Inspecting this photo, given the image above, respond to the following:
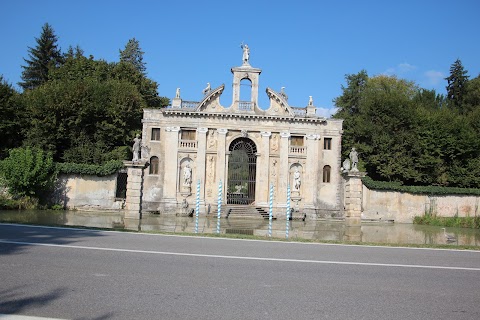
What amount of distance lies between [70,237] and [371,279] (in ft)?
27.2

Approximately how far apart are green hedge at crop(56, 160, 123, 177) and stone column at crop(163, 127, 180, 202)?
390 centimetres

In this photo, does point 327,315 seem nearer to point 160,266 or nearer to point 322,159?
point 160,266

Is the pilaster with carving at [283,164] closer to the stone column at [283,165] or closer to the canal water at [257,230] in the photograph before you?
the stone column at [283,165]

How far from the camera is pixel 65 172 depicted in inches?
1284

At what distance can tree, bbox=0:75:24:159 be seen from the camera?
3444 cm

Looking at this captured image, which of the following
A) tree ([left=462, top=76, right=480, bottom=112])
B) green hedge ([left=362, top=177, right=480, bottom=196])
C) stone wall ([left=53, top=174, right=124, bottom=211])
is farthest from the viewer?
tree ([left=462, top=76, right=480, bottom=112])

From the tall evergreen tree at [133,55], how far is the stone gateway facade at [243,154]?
27.8 meters

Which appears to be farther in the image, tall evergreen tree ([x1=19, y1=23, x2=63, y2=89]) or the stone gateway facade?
tall evergreen tree ([x1=19, y1=23, x2=63, y2=89])

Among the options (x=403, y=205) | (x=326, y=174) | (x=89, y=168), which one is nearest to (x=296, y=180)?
(x=326, y=174)

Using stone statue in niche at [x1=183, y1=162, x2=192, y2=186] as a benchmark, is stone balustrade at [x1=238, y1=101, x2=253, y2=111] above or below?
above

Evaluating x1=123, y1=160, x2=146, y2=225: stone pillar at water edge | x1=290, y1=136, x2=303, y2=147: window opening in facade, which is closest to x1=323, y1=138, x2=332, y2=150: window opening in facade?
x1=290, y1=136, x2=303, y2=147: window opening in facade

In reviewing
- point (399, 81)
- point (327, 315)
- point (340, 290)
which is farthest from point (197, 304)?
point (399, 81)

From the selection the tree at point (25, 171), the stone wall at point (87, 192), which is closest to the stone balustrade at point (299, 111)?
the stone wall at point (87, 192)

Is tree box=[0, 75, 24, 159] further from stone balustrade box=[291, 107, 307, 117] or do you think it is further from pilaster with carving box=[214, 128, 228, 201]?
stone balustrade box=[291, 107, 307, 117]
